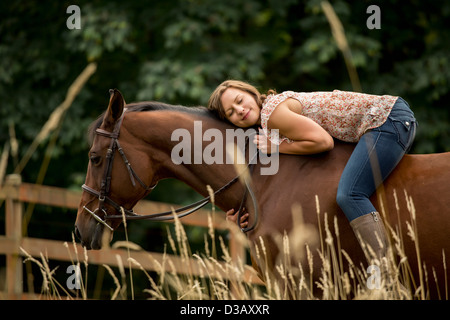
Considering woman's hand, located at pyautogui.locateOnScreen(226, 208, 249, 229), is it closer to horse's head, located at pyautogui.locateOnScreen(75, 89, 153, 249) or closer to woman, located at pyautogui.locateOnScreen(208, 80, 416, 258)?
woman, located at pyautogui.locateOnScreen(208, 80, 416, 258)

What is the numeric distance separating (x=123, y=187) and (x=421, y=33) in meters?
7.98

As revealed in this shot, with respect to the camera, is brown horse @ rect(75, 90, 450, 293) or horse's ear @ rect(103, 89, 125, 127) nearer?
brown horse @ rect(75, 90, 450, 293)

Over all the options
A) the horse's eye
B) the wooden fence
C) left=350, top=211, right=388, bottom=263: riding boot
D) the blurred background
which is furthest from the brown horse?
the blurred background

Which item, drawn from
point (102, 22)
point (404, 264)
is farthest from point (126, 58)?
point (404, 264)

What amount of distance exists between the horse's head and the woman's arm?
1016 millimetres

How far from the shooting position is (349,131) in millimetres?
3738

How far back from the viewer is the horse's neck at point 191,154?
4020 mm

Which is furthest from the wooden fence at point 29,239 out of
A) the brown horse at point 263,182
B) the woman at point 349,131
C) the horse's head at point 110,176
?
the woman at point 349,131

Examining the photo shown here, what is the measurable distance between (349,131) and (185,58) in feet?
21.1

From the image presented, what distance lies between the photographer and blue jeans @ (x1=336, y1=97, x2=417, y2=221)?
3486mm

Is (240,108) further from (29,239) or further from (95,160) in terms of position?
(29,239)

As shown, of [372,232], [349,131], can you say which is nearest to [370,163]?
[349,131]

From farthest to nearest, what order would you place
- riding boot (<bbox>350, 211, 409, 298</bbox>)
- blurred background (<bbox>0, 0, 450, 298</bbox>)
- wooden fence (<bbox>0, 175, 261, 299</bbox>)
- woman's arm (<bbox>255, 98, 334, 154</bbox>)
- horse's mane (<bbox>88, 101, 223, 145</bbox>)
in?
blurred background (<bbox>0, 0, 450, 298</bbox>) < wooden fence (<bbox>0, 175, 261, 299</bbox>) < horse's mane (<bbox>88, 101, 223, 145</bbox>) < woman's arm (<bbox>255, 98, 334, 154</bbox>) < riding boot (<bbox>350, 211, 409, 298</bbox>)

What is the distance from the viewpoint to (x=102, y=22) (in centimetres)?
992
